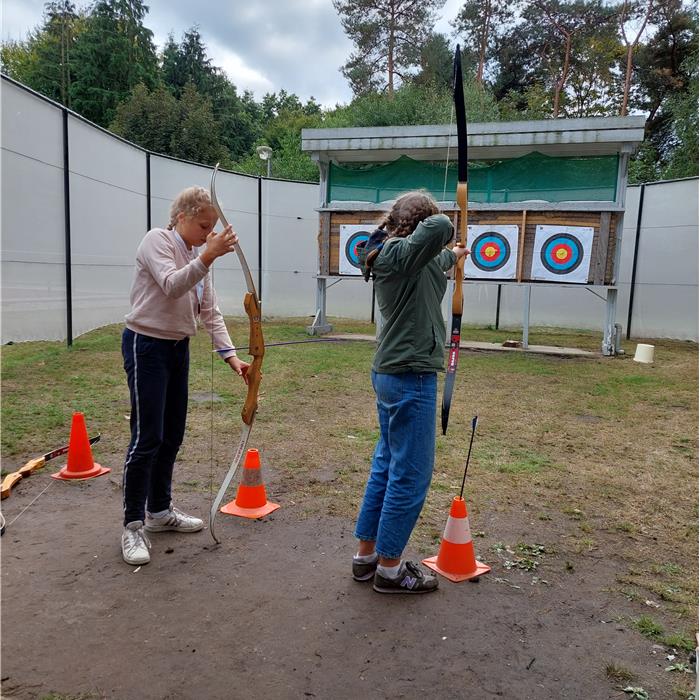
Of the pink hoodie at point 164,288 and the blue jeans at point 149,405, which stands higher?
the pink hoodie at point 164,288

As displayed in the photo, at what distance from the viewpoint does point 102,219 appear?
8391mm

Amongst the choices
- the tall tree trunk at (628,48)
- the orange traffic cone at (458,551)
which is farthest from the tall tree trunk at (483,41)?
the orange traffic cone at (458,551)

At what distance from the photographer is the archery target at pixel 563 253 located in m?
8.37

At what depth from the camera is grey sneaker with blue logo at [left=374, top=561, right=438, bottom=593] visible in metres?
2.16

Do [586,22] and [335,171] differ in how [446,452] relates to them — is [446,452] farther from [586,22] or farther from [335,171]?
[586,22]

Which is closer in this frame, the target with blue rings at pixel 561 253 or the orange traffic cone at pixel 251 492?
the orange traffic cone at pixel 251 492

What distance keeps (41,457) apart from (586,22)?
24.3 m

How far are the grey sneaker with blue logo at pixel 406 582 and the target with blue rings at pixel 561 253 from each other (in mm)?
7204

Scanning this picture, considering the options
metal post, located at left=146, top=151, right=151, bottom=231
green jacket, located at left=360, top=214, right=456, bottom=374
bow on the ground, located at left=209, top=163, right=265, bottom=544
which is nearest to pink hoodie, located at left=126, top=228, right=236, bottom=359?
bow on the ground, located at left=209, top=163, right=265, bottom=544

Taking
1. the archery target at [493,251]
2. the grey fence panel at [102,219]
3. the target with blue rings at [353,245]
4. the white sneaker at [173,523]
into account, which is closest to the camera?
the white sneaker at [173,523]

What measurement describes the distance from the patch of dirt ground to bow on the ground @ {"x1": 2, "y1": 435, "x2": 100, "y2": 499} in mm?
380

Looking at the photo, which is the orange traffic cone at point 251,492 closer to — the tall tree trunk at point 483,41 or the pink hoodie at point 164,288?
the pink hoodie at point 164,288

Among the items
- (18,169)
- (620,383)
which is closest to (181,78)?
(18,169)

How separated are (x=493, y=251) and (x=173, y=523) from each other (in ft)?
24.0
